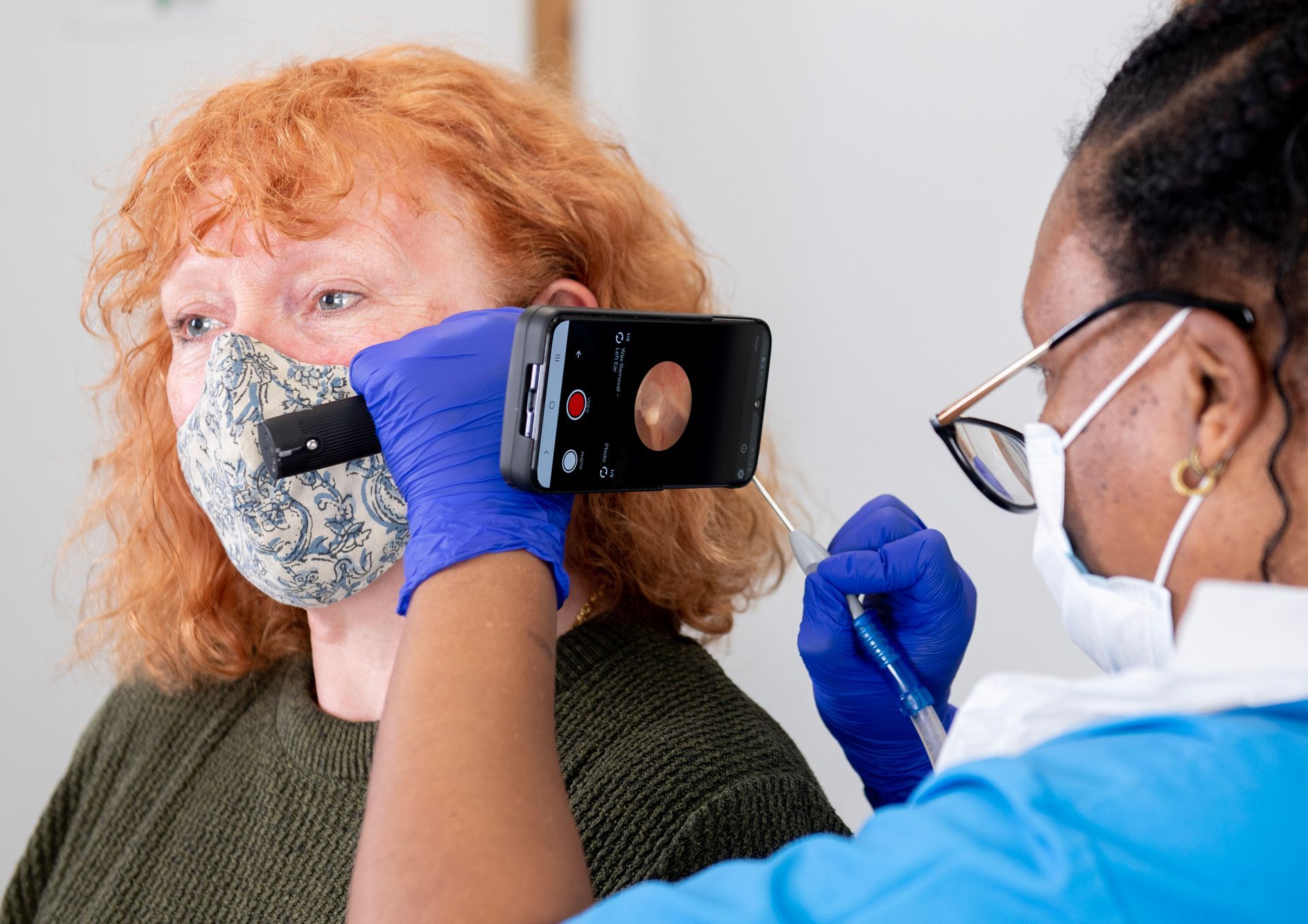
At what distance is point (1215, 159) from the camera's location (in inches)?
23.5

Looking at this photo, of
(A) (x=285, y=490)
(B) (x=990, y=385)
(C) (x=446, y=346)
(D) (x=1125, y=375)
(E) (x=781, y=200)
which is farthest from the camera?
(E) (x=781, y=200)

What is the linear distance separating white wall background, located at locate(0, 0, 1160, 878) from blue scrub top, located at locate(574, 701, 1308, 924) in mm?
984

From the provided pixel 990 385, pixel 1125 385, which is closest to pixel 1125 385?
pixel 1125 385

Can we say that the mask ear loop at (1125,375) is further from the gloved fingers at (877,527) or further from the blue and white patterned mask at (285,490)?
the blue and white patterned mask at (285,490)

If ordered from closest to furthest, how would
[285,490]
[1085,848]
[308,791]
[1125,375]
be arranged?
[1085,848] → [1125,375] → [285,490] → [308,791]

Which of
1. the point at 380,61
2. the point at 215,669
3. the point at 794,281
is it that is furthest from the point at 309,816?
the point at 794,281

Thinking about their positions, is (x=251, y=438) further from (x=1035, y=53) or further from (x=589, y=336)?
(x=1035, y=53)

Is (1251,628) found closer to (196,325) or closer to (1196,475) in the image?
(1196,475)

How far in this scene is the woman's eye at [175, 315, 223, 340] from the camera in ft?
3.61

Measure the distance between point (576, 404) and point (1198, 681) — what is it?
44 cm

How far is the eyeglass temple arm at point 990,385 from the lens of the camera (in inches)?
27.5

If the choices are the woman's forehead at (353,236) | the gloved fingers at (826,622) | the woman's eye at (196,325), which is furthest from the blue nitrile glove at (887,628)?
the woman's eye at (196,325)

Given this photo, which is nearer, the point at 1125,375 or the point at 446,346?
the point at 1125,375

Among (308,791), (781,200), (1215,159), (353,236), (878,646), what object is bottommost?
(308,791)
